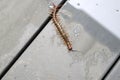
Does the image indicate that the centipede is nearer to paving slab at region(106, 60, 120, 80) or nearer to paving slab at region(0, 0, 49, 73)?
paving slab at region(0, 0, 49, 73)

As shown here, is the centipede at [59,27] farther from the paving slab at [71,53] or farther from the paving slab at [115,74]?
the paving slab at [115,74]

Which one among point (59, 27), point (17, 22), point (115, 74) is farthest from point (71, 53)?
point (17, 22)

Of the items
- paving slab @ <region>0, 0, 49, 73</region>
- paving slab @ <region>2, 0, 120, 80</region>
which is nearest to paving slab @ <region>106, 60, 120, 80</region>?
paving slab @ <region>2, 0, 120, 80</region>

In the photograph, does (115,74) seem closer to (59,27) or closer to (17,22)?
(59,27)

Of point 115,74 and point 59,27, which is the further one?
point 59,27

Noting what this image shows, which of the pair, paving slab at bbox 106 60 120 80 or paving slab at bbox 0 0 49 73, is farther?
paving slab at bbox 0 0 49 73
